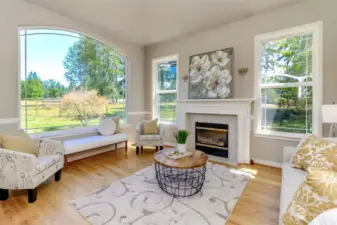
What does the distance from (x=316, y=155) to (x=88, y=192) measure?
2.75 meters

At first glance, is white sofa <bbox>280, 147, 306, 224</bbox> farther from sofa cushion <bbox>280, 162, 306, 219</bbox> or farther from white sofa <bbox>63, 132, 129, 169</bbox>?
white sofa <bbox>63, 132, 129, 169</bbox>

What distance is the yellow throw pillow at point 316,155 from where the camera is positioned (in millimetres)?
1743

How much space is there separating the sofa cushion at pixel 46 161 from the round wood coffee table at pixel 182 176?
1.43m

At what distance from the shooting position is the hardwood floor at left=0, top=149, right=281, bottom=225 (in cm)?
180

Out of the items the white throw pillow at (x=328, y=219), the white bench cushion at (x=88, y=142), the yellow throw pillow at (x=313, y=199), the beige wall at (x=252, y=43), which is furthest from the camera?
the white bench cushion at (x=88, y=142)

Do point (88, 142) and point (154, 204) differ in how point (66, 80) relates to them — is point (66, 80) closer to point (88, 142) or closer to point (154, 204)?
point (88, 142)

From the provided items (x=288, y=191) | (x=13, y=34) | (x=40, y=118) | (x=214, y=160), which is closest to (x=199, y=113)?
(x=214, y=160)

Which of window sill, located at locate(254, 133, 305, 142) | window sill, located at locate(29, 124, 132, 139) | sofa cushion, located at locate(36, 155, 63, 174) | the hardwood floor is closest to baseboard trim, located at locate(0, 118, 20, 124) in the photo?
window sill, located at locate(29, 124, 132, 139)

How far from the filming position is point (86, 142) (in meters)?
3.40

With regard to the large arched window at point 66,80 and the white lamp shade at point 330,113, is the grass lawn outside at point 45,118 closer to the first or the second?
the large arched window at point 66,80

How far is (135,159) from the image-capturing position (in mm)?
3670

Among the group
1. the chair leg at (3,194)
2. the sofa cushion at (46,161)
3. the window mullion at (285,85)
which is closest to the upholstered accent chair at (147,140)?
the sofa cushion at (46,161)

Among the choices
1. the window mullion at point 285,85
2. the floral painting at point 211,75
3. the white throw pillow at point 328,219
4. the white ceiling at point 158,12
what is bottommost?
the white throw pillow at point 328,219

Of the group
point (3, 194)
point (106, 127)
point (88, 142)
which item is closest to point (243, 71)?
point (106, 127)
